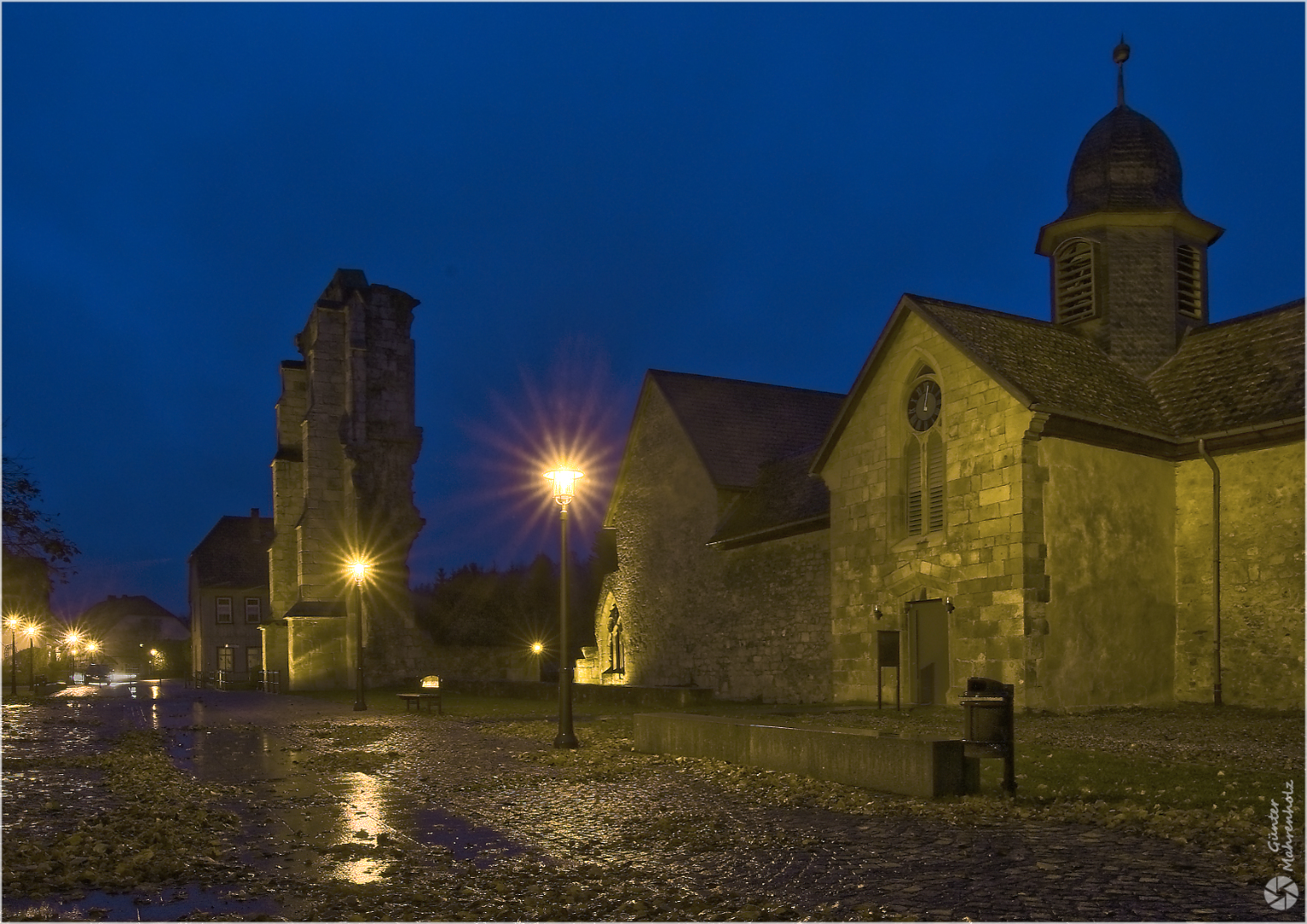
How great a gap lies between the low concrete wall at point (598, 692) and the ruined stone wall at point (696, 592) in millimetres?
2609

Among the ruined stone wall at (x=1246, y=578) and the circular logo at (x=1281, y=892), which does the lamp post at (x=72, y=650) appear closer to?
the ruined stone wall at (x=1246, y=578)

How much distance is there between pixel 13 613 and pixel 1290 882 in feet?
148

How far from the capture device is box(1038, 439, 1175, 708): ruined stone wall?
18.5 m

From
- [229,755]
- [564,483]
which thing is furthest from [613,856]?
[229,755]

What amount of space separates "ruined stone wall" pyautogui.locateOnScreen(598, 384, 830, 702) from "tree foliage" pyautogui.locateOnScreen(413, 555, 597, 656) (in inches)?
416

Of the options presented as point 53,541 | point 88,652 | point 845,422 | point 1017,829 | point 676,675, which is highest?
point 845,422

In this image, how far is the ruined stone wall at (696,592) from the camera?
26484 millimetres

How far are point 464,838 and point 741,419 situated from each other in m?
26.5

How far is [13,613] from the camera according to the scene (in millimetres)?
41562

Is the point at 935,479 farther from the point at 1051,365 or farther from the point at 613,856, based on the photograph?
A: the point at 613,856

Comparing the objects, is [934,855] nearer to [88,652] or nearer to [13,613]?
[13,613]

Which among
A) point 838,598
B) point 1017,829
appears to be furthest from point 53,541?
point 1017,829

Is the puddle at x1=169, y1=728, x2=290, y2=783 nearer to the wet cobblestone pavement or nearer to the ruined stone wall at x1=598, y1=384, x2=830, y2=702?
the wet cobblestone pavement

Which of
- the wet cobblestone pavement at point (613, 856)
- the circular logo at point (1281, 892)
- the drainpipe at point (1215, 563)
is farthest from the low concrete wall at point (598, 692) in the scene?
the circular logo at point (1281, 892)
